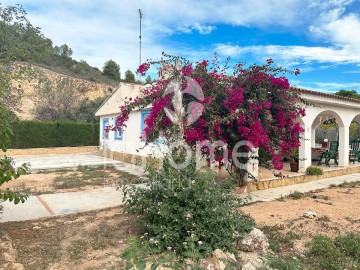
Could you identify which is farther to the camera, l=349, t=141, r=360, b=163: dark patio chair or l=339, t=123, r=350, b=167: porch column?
l=349, t=141, r=360, b=163: dark patio chair

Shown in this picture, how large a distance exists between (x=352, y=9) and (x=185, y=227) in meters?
14.1

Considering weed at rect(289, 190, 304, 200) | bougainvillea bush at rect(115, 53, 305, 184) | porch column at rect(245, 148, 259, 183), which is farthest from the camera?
porch column at rect(245, 148, 259, 183)

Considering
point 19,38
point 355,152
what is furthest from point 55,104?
point 355,152

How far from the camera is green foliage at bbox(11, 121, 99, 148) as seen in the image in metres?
22.6

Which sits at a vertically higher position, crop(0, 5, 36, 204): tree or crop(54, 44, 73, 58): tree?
crop(54, 44, 73, 58): tree

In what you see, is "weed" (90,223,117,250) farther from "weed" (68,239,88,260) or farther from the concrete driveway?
the concrete driveway

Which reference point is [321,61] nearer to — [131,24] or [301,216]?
[131,24]

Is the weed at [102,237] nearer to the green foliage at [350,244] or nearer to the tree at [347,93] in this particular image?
the green foliage at [350,244]

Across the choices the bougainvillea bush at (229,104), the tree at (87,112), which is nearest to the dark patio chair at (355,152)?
the bougainvillea bush at (229,104)

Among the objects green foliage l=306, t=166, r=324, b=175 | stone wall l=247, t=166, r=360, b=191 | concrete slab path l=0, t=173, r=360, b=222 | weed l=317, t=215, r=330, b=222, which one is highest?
green foliage l=306, t=166, r=324, b=175

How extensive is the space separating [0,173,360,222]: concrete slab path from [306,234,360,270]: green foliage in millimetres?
3034

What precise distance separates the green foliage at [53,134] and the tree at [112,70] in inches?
1436

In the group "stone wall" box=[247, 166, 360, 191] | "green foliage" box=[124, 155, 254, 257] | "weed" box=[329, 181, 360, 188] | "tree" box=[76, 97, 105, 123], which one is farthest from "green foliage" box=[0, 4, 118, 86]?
"tree" box=[76, 97, 105, 123]

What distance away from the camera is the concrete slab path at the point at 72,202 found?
6.52 meters
